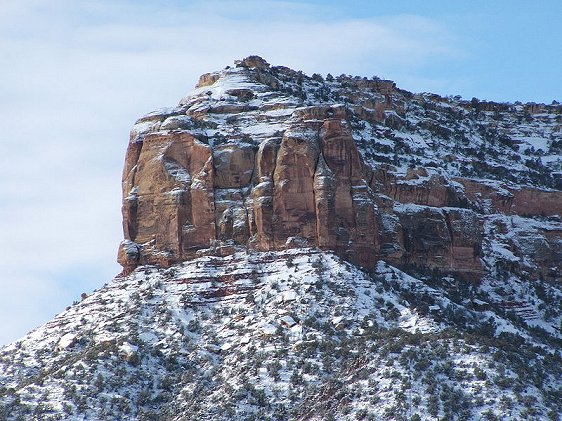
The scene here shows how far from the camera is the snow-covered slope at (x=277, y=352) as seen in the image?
140 metres

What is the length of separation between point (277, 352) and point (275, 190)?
18.5m

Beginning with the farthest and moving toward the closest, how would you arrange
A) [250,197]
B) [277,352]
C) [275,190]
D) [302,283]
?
[250,197]
[275,190]
[302,283]
[277,352]

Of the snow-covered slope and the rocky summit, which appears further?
the rocky summit

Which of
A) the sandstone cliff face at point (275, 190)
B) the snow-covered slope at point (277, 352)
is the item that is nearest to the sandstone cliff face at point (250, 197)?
the sandstone cliff face at point (275, 190)

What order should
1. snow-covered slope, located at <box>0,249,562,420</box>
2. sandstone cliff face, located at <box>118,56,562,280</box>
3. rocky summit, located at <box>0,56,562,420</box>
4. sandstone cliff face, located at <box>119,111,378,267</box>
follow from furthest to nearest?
1. sandstone cliff face, located at <box>118,56,562,280</box>
2. sandstone cliff face, located at <box>119,111,378,267</box>
3. rocky summit, located at <box>0,56,562,420</box>
4. snow-covered slope, located at <box>0,249,562,420</box>

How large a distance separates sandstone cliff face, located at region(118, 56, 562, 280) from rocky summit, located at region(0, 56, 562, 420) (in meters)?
0.15

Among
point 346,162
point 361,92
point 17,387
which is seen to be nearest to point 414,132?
point 361,92

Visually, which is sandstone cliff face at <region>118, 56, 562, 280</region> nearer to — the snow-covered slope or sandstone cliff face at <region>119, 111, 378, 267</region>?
sandstone cliff face at <region>119, 111, 378, 267</region>

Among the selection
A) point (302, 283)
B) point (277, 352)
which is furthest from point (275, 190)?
point (277, 352)

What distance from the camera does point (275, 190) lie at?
16138 cm

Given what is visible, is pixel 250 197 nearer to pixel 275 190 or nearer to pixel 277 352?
pixel 275 190

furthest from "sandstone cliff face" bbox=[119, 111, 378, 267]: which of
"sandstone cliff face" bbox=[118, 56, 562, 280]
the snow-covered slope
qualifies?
the snow-covered slope

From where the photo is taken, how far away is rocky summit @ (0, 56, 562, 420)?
14200 cm

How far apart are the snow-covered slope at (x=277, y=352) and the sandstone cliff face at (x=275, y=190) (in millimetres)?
2204
